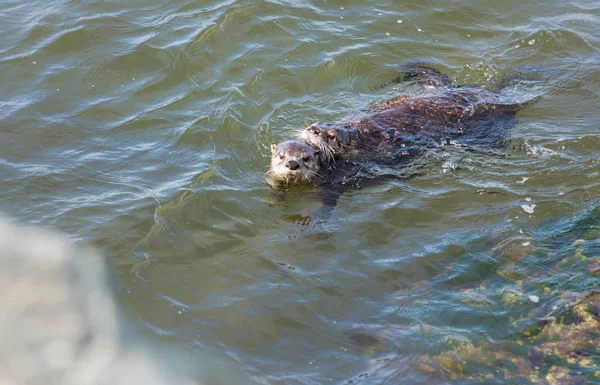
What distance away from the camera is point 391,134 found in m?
6.73

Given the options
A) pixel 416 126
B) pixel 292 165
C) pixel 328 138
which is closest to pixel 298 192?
pixel 292 165

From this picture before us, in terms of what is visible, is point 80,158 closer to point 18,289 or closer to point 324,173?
point 18,289

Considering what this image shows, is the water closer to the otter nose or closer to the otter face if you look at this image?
the otter face

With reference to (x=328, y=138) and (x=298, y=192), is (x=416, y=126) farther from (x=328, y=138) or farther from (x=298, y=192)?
(x=298, y=192)

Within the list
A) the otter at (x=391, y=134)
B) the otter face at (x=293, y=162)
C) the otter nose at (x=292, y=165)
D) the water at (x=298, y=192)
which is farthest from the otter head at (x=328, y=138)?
the water at (x=298, y=192)

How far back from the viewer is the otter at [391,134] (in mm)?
6316

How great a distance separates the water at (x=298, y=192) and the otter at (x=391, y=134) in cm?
21

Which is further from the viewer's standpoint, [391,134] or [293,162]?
[391,134]

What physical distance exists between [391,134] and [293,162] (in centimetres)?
117

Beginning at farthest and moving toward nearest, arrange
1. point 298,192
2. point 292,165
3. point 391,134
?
point 391,134, point 298,192, point 292,165

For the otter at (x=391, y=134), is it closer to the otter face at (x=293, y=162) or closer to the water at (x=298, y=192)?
→ the otter face at (x=293, y=162)

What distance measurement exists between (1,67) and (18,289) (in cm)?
403

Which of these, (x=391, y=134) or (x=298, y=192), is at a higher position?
(x=391, y=134)

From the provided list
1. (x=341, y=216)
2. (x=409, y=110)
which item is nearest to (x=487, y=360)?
(x=341, y=216)
